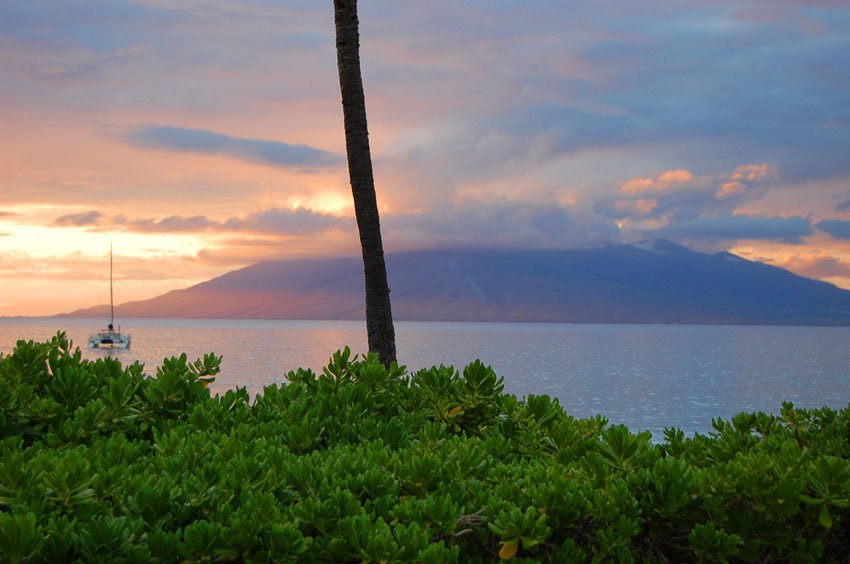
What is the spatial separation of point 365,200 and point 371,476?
7090 millimetres

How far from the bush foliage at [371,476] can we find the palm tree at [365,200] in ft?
13.2

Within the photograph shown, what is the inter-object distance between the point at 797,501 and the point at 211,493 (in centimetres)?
347

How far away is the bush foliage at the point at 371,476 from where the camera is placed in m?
3.74

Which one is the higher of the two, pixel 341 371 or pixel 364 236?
pixel 364 236

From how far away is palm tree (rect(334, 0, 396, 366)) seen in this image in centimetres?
1088

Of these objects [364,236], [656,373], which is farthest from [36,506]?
[656,373]

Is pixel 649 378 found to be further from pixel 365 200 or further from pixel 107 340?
pixel 365 200

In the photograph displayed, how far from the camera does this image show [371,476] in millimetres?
4262

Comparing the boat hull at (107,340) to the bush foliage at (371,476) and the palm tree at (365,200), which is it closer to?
the palm tree at (365,200)

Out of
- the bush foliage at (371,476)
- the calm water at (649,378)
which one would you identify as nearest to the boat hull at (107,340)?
the calm water at (649,378)

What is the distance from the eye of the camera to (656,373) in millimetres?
123188

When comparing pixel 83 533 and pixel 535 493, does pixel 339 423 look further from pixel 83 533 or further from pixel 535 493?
pixel 83 533

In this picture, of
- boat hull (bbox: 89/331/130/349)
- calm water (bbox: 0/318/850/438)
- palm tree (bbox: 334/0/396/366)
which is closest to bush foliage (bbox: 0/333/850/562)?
palm tree (bbox: 334/0/396/366)

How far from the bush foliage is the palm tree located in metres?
4.02
